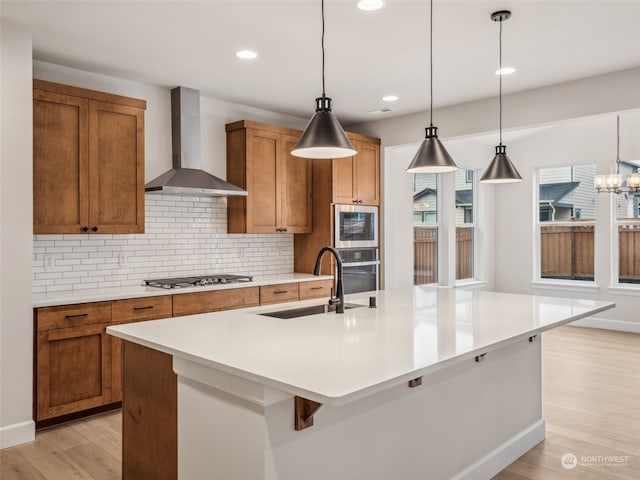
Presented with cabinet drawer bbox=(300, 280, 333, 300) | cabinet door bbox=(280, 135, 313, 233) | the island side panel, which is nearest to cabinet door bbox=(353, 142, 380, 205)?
cabinet door bbox=(280, 135, 313, 233)

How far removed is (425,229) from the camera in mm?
7375

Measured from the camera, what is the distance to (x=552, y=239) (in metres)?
7.86

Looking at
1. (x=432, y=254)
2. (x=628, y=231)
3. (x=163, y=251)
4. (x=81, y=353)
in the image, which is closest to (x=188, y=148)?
(x=163, y=251)

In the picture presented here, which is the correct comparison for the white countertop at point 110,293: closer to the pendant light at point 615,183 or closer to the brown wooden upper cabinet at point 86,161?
the brown wooden upper cabinet at point 86,161

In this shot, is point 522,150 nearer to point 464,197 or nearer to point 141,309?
point 464,197

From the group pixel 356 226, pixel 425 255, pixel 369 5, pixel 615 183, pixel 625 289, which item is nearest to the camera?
pixel 369 5

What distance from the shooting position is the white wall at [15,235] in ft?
10.8

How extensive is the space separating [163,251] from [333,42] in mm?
2433

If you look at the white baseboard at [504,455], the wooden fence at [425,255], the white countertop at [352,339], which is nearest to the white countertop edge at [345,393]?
the white countertop at [352,339]

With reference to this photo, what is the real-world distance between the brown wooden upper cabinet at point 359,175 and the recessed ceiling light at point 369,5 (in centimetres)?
250

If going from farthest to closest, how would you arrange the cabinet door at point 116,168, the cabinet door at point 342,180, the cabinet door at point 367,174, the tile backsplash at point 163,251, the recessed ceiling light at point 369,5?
the cabinet door at point 367,174 → the cabinet door at point 342,180 → the tile backsplash at point 163,251 → the cabinet door at point 116,168 → the recessed ceiling light at point 369,5

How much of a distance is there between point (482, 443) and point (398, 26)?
2.62m

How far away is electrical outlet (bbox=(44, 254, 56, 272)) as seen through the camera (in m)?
4.04

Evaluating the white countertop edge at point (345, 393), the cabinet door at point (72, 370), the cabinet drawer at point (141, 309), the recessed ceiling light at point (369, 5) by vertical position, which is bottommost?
the cabinet door at point (72, 370)
